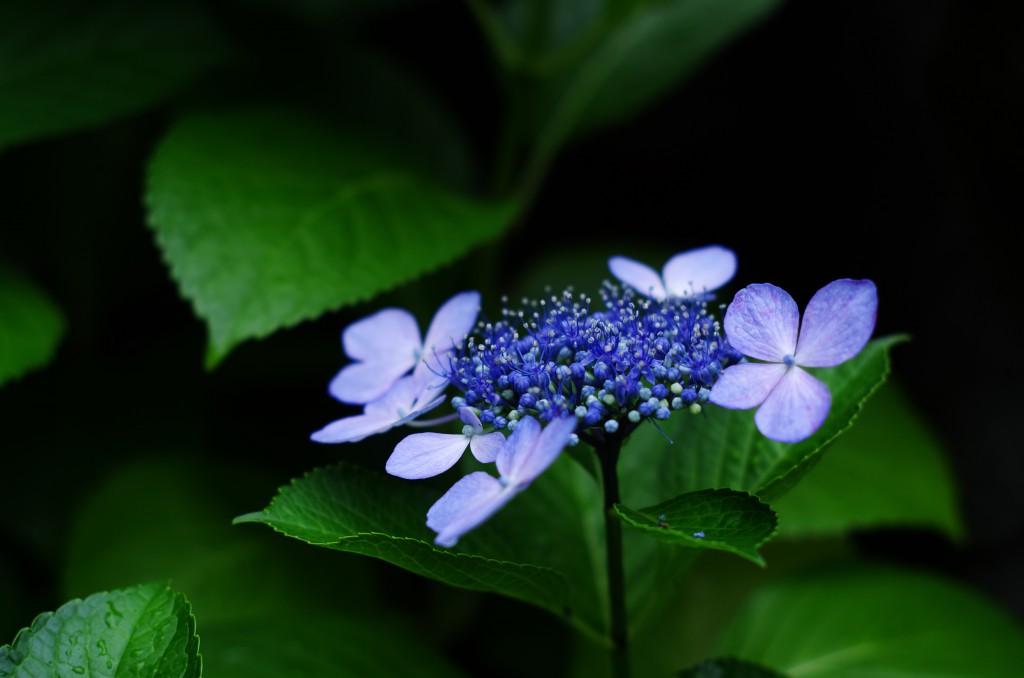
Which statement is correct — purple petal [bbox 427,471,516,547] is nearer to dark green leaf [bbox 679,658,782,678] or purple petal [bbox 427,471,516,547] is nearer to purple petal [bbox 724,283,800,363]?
purple petal [bbox 724,283,800,363]

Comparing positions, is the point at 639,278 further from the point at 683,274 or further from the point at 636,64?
the point at 636,64

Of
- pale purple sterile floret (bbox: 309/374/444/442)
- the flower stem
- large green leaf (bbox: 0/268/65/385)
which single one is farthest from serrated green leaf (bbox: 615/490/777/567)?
large green leaf (bbox: 0/268/65/385)

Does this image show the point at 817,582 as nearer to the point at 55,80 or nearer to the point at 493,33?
the point at 493,33

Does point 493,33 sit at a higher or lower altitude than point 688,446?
higher

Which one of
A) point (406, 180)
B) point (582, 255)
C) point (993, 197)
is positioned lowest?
point (582, 255)

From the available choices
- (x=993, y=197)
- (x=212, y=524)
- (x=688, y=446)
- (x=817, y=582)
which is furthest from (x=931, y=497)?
(x=212, y=524)

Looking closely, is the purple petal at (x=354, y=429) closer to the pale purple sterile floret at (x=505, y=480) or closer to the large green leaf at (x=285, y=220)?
the pale purple sterile floret at (x=505, y=480)

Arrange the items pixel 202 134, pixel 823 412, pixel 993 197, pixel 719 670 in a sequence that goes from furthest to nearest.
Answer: pixel 993 197 < pixel 202 134 < pixel 719 670 < pixel 823 412

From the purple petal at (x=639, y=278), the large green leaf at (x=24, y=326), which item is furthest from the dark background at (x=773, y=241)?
the purple petal at (x=639, y=278)
